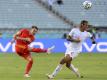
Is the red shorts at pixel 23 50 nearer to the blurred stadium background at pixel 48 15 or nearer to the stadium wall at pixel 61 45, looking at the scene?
the stadium wall at pixel 61 45

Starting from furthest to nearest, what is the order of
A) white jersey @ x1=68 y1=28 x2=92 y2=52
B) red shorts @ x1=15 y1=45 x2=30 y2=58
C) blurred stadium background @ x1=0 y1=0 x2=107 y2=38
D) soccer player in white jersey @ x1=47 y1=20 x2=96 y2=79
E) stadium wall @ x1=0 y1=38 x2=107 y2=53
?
blurred stadium background @ x1=0 y1=0 x2=107 y2=38 → stadium wall @ x1=0 y1=38 x2=107 y2=53 → red shorts @ x1=15 y1=45 x2=30 y2=58 → white jersey @ x1=68 y1=28 x2=92 y2=52 → soccer player in white jersey @ x1=47 y1=20 x2=96 y2=79

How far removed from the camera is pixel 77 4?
42500 mm

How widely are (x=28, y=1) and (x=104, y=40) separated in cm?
984

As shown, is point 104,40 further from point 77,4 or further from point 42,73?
point 42,73

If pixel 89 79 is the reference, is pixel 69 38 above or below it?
above

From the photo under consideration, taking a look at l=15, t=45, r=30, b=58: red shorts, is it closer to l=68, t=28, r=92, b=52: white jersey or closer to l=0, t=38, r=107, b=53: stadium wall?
l=68, t=28, r=92, b=52: white jersey

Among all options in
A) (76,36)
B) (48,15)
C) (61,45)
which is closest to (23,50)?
(76,36)

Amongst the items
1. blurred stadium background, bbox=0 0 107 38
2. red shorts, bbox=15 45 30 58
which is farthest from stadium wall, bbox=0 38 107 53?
red shorts, bbox=15 45 30 58

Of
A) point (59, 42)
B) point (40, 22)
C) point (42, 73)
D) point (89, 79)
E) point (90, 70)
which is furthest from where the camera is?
point (40, 22)

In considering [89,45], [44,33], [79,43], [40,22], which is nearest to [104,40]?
[89,45]

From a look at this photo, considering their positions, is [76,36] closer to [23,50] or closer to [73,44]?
[73,44]

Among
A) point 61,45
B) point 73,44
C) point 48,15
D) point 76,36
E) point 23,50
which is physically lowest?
point 61,45

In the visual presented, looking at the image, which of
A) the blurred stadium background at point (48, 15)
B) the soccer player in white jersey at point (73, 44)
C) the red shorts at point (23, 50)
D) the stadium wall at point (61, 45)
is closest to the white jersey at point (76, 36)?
the soccer player in white jersey at point (73, 44)

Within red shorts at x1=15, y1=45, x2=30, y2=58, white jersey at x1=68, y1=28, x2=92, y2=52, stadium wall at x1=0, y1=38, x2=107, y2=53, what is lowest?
stadium wall at x1=0, y1=38, x2=107, y2=53
